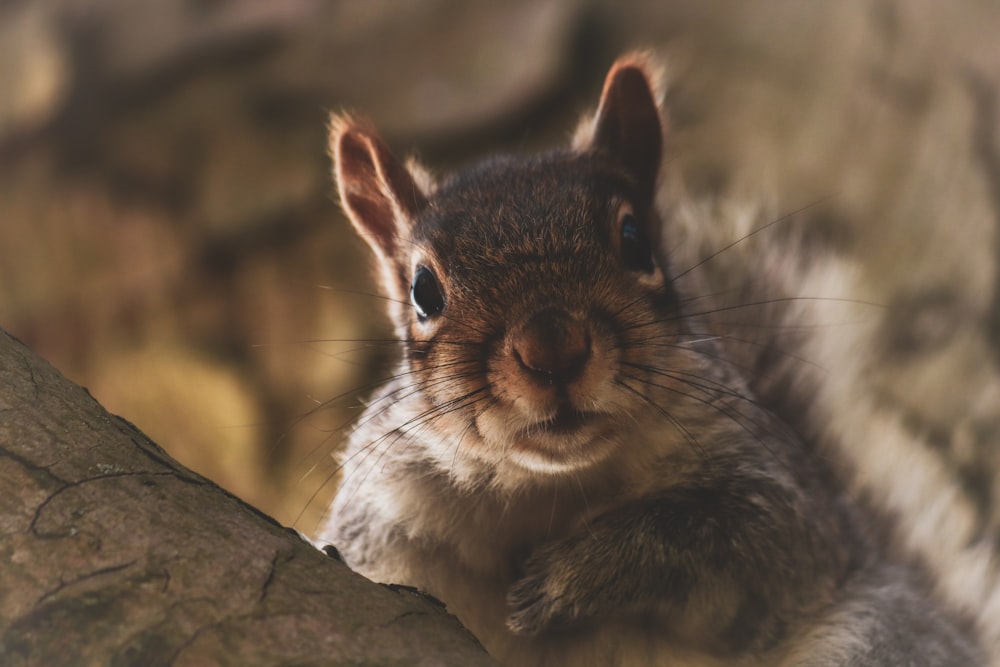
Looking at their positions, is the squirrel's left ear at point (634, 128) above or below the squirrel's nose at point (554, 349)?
above

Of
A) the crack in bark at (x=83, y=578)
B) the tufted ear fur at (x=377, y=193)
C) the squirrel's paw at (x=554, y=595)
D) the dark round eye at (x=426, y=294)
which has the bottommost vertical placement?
the squirrel's paw at (x=554, y=595)

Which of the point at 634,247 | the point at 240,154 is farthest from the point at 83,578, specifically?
the point at 240,154

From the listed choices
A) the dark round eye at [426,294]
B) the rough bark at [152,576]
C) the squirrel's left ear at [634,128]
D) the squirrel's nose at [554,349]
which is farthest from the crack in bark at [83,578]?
the squirrel's left ear at [634,128]

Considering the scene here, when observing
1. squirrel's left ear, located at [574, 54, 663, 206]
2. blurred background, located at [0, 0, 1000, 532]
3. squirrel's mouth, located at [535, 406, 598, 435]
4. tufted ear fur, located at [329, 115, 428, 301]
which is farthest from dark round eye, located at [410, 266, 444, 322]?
blurred background, located at [0, 0, 1000, 532]

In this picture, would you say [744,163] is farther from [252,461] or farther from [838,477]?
[252,461]

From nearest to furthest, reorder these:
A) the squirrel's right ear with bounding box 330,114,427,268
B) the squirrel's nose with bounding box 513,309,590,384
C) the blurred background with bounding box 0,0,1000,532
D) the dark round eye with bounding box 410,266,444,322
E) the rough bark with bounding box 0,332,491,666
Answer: the rough bark with bounding box 0,332,491,666
the squirrel's nose with bounding box 513,309,590,384
the dark round eye with bounding box 410,266,444,322
the squirrel's right ear with bounding box 330,114,427,268
the blurred background with bounding box 0,0,1000,532

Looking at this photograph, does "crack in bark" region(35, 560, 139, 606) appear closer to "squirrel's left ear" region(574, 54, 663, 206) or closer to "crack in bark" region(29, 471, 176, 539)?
"crack in bark" region(29, 471, 176, 539)

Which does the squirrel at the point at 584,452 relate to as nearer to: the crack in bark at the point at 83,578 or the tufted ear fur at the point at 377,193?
the tufted ear fur at the point at 377,193
